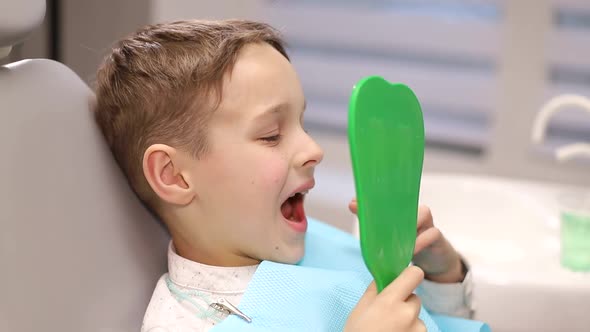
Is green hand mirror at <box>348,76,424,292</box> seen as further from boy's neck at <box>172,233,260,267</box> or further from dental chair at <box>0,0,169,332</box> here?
dental chair at <box>0,0,169,332</box>

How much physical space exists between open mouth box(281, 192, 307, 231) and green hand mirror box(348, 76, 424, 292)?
0.19m

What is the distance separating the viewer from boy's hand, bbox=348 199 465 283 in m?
1.11

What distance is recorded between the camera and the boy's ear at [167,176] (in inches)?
39.7

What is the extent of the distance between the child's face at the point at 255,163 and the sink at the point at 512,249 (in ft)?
1.77

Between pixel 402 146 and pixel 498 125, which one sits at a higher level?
pixel 402 146

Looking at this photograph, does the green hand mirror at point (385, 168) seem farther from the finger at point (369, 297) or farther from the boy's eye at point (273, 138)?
the boy's eye at point (273, 138)

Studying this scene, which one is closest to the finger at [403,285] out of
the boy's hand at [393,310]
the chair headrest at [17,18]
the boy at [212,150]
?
the boy's hand at [393,310]

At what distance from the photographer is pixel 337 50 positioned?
2.42 m

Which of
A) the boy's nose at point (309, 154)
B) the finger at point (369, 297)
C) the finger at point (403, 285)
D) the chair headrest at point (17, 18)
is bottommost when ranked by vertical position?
the finger at point (369, 297)

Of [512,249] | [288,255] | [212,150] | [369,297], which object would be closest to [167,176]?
[212,150]

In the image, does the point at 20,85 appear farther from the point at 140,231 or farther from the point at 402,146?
the point at 402,146

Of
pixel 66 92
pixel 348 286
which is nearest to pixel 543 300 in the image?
pixel 348 286

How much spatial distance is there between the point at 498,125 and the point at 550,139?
0.47ft

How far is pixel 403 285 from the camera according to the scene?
0.84m
